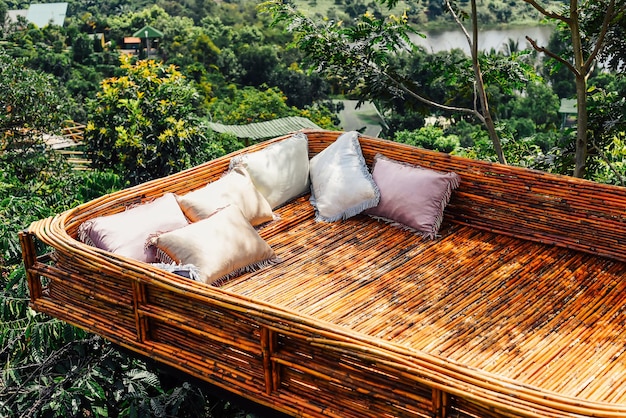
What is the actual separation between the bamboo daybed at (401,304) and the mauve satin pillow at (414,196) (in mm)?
71

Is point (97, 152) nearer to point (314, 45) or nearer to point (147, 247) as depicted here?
point (314, 45)

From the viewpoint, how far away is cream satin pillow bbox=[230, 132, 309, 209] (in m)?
3.75

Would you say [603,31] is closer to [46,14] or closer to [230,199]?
[230,199]

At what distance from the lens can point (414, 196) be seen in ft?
11.7

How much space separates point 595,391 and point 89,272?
177cm

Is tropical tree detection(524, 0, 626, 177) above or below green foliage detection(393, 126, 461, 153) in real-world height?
above

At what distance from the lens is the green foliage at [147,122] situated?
588 centimetres

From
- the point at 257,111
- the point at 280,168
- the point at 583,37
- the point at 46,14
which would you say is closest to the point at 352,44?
the point at 280,168

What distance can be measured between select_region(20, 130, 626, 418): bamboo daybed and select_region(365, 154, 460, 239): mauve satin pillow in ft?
0.23

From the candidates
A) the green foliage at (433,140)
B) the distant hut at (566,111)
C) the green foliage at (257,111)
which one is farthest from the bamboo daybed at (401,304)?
the distant hut at (566,111)

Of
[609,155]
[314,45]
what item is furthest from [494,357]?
[609,155]

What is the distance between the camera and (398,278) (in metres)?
3.11

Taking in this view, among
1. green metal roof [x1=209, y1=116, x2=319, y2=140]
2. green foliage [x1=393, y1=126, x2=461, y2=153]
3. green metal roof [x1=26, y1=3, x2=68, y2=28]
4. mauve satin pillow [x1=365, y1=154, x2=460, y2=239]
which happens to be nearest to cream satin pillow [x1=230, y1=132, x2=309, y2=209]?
mauve satin pillow [x1=365, y1=154, x2=460, y2=239]

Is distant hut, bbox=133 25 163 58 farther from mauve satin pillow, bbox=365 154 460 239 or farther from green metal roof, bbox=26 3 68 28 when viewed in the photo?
mauve satin pillow, bbox=365 154 460 239
